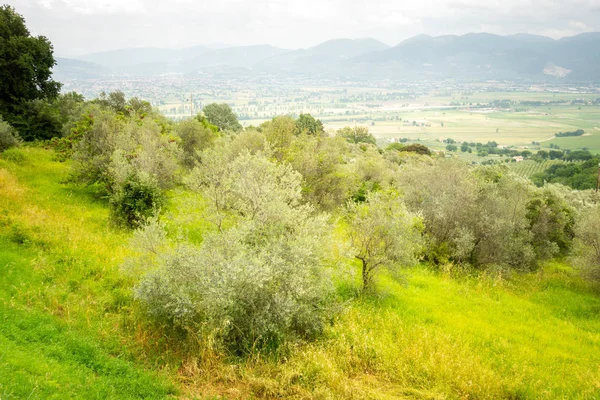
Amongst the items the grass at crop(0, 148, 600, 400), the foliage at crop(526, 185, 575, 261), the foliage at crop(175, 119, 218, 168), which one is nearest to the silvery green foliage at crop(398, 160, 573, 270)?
the foliage at crop(526, 185, 575, 261)

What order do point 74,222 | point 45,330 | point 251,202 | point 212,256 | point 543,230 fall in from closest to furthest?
point 45,330
point 212,256
point 251,202
point 74,222
point 543,230

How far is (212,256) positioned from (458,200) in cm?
1811

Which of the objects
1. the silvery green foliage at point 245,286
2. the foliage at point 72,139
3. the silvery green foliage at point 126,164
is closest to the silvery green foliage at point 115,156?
the silvery green foliage at point 126,164

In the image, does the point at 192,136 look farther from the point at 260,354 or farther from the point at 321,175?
the point at 260,354

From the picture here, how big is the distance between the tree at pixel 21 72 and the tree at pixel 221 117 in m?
33.6

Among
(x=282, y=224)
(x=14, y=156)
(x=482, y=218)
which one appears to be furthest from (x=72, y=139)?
(x=482, y=218)

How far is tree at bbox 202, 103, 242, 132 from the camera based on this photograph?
69.1 meters

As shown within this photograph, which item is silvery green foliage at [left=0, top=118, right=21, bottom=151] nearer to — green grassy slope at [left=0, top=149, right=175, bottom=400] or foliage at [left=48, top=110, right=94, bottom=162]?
foliage at [left=48, top=110, right=94, bottom=162]

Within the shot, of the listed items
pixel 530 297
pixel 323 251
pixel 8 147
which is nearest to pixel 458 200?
pixel 530 297

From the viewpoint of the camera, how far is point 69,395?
784cm

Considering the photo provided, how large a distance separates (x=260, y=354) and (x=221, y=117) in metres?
65.4

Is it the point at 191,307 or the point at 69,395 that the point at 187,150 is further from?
the point at 69,395

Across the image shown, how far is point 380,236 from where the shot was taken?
15.1 m

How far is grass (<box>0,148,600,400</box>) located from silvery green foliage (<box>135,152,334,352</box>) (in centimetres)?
76
